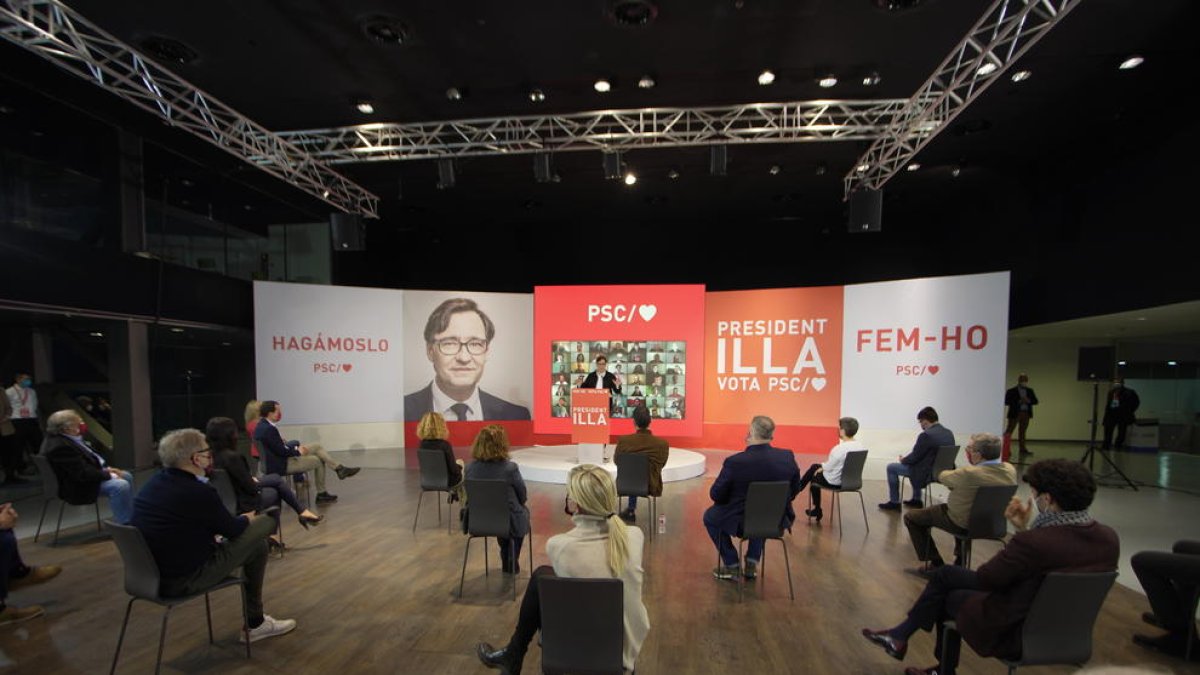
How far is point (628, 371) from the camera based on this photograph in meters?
8.20

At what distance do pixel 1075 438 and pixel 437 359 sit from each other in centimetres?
1306

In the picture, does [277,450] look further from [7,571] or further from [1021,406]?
[1021,406]

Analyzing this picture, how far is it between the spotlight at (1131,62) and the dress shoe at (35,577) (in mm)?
9993

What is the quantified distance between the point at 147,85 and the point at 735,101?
20.1 ft

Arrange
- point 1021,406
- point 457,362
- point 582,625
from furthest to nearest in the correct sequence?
point 457,362 → point 1021,406 → point 582,625

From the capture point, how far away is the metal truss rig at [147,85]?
413 centimetres

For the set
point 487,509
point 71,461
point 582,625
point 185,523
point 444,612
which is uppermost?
point 185,523

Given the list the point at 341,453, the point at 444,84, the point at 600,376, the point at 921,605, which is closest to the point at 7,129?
the point at 444,84

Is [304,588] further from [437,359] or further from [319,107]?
[437,359]

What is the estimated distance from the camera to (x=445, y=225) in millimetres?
10898

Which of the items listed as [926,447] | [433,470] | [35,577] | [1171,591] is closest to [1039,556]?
[1171,591]

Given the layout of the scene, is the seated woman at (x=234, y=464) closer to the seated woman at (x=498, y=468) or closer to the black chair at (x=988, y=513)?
the seated woman at (x=498, y=468)

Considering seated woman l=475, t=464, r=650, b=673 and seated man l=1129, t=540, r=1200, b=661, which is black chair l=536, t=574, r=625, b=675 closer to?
seated woman l=475, t=464, r=650, b=673

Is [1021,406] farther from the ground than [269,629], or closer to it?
farther from the ground
